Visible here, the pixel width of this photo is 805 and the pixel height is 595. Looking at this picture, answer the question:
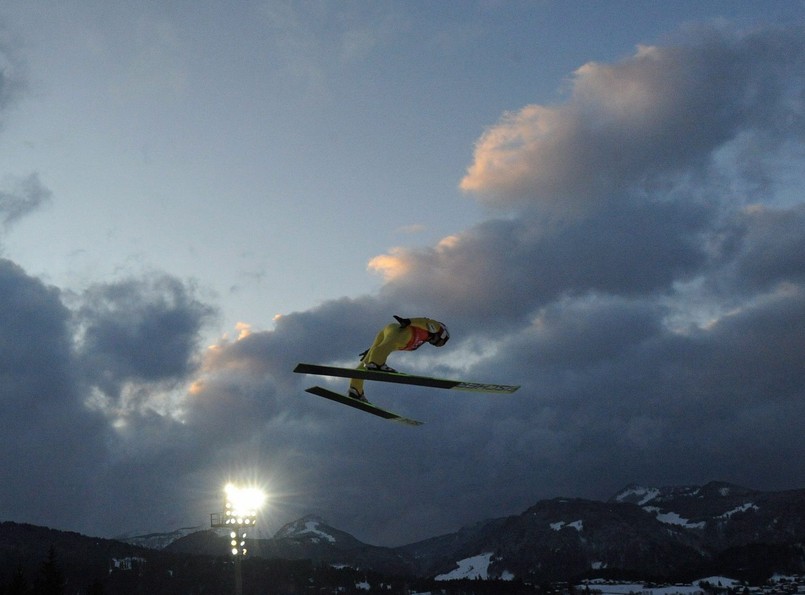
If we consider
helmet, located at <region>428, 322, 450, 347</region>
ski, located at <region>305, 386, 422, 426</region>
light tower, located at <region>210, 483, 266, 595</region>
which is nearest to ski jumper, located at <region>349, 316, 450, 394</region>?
helmet, located at <region>428, 322, 450, 347</region>

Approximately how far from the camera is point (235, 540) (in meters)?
56.2

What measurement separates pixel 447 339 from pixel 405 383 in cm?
215

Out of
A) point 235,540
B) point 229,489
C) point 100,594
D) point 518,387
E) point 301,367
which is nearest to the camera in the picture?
point 301,367

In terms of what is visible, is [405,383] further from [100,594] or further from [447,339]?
[100,594]

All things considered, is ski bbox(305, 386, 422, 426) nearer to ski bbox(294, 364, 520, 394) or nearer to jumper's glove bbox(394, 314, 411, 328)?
ski bbox(294, 364, 520, 394)

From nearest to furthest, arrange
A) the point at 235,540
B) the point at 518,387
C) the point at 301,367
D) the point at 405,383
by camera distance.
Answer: the point at 301,367 < the point at 405,383 < the point at 518,387 < the point at 235,540

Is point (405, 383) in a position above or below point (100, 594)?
above

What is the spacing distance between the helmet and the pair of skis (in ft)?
4.87

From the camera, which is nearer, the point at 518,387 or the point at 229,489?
the point at 518,387

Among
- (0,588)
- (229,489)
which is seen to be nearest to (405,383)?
(229,489)

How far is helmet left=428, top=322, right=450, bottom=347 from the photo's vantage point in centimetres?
2103

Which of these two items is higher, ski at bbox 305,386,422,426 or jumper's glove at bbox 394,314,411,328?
jumper's glove at bbox 394,314,411,328

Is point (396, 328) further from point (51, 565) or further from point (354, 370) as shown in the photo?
point (51, 565)

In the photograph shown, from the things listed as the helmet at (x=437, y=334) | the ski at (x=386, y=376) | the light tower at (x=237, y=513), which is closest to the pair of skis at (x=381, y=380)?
the ski at (x=386, y=376)
